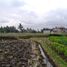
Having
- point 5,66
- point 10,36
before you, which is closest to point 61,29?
point 10,36

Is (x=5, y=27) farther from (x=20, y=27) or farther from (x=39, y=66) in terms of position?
(x=39, y=66)

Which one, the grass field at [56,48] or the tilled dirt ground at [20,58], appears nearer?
the tilled dirt ground at [20,58]

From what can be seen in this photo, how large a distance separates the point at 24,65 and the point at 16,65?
0.51 metres

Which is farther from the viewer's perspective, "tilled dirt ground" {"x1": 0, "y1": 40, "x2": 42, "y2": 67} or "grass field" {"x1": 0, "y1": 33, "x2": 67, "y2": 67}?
"grass field" {"x1": 0, "y1": 33, "x2": 67, "y2": 67}

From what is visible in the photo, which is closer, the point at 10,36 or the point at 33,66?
the point at 33,66

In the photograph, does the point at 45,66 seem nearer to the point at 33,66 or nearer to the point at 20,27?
the point at 33,66

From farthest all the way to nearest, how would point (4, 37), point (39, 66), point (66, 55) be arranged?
point (4, 37) < point (66, 55) < point (39, 66)

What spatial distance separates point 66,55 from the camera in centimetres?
1639

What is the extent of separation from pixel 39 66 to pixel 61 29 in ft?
301

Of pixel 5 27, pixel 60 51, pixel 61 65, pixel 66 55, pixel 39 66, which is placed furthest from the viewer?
pixel 5 27

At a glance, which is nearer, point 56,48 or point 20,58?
point 20,58

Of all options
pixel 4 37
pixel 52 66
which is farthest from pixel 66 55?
pixel 4 37

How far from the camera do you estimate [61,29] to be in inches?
4136

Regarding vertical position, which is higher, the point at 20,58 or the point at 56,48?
the point at 56,48
